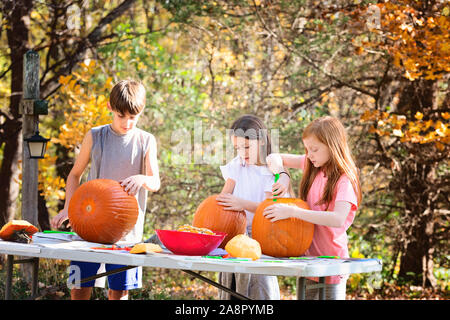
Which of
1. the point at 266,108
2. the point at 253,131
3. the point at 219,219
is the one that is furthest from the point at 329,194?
the point at 266,108

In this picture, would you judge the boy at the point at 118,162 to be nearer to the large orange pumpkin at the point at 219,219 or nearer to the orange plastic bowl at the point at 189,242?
the large orange pumpkin at the point at 219,219

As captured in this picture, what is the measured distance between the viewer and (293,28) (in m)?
6.53

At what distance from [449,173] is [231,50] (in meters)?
3.19

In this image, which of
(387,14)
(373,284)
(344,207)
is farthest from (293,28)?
(344,207)

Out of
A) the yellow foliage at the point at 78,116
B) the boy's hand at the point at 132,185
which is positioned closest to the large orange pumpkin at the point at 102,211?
the boy's hand at the point at 132,185

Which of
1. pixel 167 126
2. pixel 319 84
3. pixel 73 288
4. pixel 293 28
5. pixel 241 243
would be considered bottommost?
pixel 73 288

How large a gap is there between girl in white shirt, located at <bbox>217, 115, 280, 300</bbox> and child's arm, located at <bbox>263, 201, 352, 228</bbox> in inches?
14.8

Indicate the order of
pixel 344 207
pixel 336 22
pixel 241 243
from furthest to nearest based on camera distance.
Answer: pixel 336 22 → pixel 344 207 → pixel 241 243

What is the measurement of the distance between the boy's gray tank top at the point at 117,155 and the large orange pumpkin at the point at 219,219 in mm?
416

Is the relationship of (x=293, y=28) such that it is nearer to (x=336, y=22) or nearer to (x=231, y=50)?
(x=336, y=22)

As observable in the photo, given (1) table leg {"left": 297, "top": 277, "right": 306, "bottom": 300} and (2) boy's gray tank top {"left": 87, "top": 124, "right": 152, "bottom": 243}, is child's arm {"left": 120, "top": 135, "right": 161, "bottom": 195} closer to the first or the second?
(2) boy's gray tank top {"left": 87, "top": 124, "right": 152, "bottom": 243}

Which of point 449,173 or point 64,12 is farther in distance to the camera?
point 64,12

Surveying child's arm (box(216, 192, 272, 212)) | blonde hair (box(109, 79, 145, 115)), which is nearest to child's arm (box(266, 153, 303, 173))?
child's arm (box(216, 192, 272, 212))

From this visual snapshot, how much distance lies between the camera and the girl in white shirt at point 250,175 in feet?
9.42
